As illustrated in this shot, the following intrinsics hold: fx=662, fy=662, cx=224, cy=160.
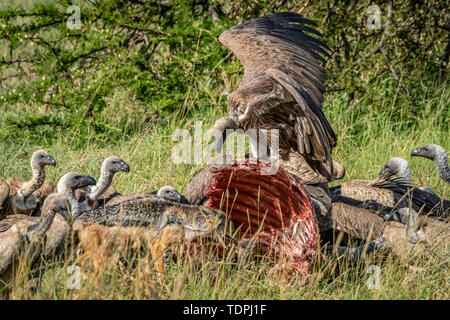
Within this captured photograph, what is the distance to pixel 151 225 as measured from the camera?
12.3 ft

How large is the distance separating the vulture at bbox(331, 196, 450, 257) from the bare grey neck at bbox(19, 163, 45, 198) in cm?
239

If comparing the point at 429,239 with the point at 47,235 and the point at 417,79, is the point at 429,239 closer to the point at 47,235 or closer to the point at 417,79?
the point at 47,235

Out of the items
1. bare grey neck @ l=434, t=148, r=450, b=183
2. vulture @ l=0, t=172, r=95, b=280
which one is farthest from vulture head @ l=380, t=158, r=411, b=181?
vulture @ l=0, t=172, r=95, b=280

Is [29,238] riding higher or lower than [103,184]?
lower

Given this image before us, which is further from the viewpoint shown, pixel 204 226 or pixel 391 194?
pixel 391 194

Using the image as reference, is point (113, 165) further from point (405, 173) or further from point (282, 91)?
point (405, 173)

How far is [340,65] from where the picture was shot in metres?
8.05

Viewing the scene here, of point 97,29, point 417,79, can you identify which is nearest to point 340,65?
point 417,79

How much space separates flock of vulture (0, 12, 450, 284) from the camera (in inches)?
146

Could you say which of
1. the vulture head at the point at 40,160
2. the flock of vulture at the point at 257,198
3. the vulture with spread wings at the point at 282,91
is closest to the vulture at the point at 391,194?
the flock of vulture at the point at 257,198

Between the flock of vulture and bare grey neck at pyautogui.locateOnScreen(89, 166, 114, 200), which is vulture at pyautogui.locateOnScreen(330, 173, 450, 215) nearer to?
the flock of vulture

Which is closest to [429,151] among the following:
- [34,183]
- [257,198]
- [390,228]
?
[390,228]

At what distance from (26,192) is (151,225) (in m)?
2.04

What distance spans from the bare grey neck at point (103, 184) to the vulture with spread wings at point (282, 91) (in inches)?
37.2
